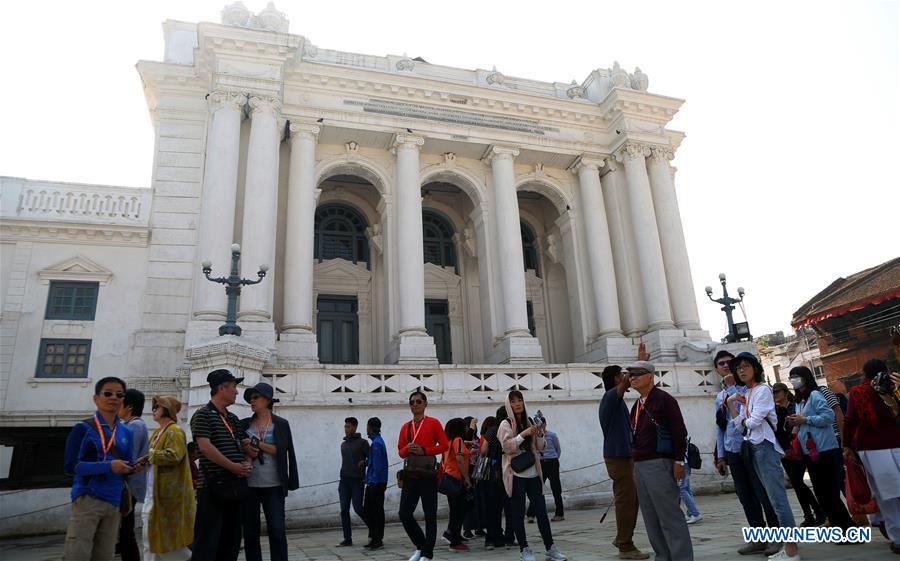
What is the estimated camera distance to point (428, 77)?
70.2ft

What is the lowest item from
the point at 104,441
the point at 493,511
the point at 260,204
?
the point at 493,511

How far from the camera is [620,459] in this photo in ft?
22.0

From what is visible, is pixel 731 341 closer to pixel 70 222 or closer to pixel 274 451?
pixel 274 451

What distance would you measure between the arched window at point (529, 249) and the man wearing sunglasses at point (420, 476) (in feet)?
61.8

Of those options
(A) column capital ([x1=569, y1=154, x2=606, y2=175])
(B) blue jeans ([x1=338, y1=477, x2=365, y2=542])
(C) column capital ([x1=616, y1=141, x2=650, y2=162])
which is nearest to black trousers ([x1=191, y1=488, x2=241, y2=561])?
(B) blue jeans ([x1=338, y1=477, x2=365, y2=542])

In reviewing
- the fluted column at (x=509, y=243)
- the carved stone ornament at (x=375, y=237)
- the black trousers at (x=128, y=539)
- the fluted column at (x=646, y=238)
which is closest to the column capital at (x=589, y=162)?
the fluted column at (x=646, y=238)

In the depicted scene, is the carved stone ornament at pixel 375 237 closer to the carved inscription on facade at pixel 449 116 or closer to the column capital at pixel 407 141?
the column capital at pixel 407 141

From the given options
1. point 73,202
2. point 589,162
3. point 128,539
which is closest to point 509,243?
point 589,162

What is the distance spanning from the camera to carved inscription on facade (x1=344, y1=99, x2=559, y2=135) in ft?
68.3

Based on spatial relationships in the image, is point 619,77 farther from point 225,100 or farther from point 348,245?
point 225,100

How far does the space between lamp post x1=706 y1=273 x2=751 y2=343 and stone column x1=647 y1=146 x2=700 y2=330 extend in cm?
307

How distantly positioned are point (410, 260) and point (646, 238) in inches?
337

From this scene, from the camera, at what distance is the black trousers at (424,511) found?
6.64 meters

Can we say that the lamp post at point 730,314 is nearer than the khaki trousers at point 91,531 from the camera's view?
No
